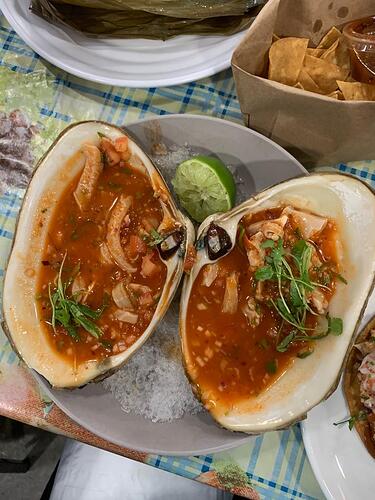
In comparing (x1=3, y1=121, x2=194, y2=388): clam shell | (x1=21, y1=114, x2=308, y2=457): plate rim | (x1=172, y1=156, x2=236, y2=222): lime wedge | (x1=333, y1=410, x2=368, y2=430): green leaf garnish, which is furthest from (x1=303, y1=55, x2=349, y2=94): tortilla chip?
(x1=333, y1=410, x2=368, y2=430): green leaf garnish

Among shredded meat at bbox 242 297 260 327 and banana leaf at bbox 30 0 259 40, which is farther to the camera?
banana leaf at bbox 30 0 259 40

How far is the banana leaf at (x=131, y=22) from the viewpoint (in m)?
1.62

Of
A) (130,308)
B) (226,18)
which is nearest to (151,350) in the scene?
(130,308)

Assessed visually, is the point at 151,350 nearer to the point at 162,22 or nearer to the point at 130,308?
the point at 130,308

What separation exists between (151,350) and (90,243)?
352mm

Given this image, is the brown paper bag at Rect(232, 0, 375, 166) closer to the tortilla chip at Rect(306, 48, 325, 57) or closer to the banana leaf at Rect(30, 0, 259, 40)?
the tortilla chip at Rect(306, 48, 325, 57)

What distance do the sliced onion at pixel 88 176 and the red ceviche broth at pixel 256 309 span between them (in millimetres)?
349

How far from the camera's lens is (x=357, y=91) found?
149 centimetres

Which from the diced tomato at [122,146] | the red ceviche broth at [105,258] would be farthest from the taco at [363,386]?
the diced tomato at [122,146]

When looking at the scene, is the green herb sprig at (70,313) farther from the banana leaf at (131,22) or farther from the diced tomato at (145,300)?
the banana leaf at (131,22)

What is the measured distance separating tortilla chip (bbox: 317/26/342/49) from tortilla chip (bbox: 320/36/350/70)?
1 cm

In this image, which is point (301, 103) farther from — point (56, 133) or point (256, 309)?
point (56, 133)

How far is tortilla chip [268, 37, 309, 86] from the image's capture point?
145cm

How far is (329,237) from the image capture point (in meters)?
1.47
